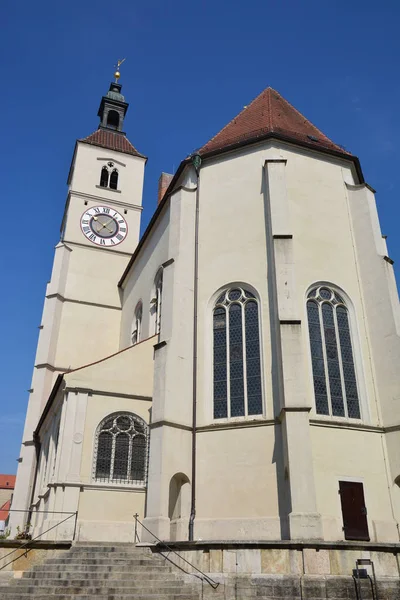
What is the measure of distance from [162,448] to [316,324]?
201 inches

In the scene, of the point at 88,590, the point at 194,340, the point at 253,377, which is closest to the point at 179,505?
the point at 88,590

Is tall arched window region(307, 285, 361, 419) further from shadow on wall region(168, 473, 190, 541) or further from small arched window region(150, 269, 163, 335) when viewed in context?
small arched window region(150, 269, 163, 335)

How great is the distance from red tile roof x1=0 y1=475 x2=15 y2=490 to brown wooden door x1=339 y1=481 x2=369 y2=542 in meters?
82.3

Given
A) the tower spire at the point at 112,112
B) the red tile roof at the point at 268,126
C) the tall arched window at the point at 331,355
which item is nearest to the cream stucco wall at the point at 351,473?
the tall arched window at the point at 331,355

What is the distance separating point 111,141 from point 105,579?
26318mm

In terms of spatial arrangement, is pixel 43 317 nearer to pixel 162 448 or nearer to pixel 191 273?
pixel 191 273

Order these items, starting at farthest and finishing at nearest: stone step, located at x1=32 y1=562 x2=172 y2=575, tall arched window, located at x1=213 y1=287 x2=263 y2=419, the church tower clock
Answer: the church tower clock
tall arched window, located at x1=213 y1=287 x2=263 y2=419
stone step, located at x1=32 y1=562 x2=172 y2=575

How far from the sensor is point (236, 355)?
45.4 ft

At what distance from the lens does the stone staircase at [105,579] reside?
32.1 feet

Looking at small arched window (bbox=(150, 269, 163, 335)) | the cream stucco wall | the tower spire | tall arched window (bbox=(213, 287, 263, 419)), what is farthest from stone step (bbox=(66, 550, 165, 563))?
the tower spire

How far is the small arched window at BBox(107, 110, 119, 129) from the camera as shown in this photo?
33719 millimetres

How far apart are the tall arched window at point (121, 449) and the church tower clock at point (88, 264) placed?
832 cm

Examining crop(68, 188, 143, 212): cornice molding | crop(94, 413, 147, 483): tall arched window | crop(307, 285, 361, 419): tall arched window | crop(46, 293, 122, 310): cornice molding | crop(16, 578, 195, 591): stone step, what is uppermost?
crop(68, 188, 143, 212): cornice molding

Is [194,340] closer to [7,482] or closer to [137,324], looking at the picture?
[137,324]
